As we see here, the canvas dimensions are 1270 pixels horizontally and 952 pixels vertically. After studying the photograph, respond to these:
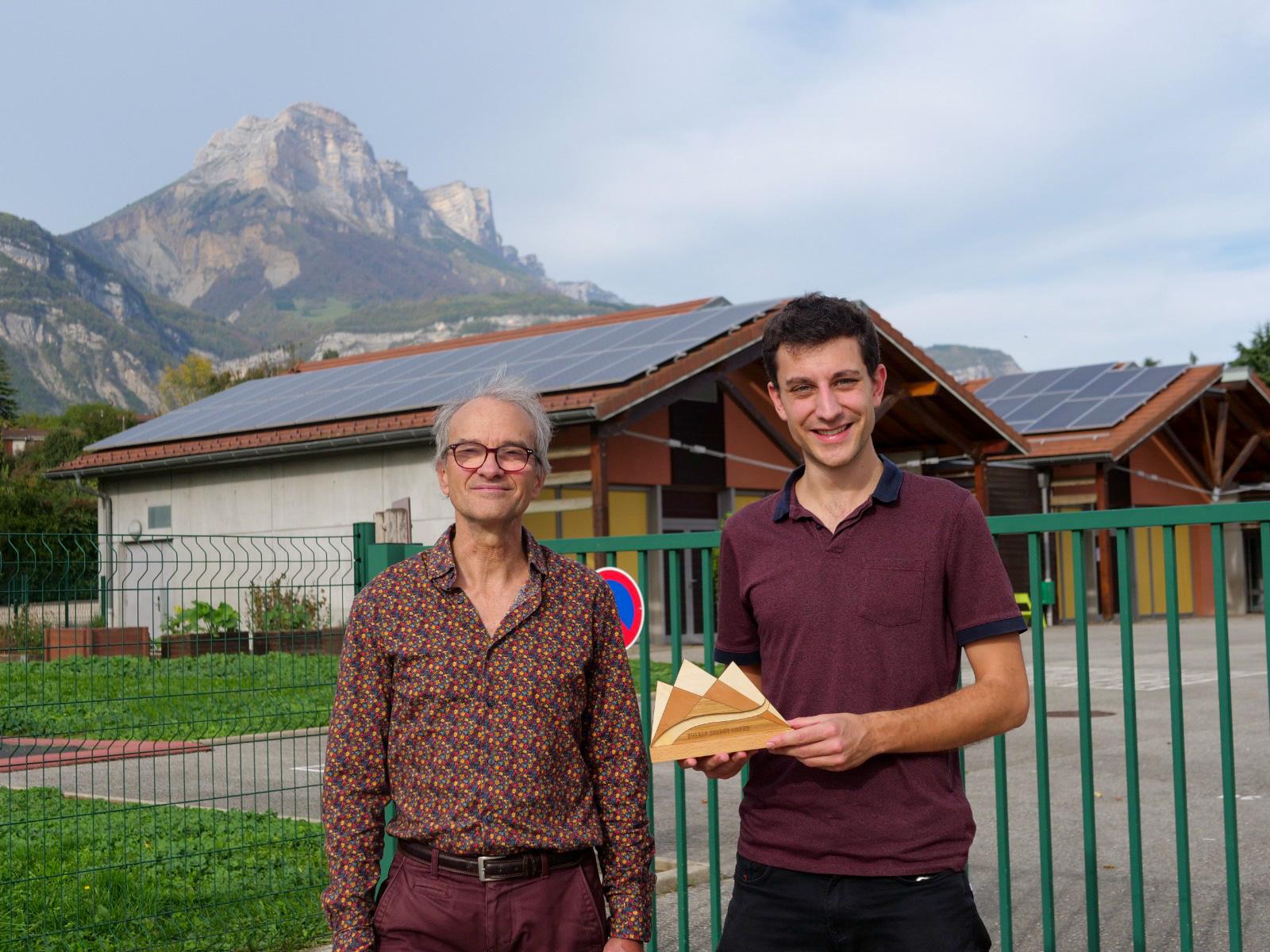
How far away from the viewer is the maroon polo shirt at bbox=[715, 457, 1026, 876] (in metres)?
2.43

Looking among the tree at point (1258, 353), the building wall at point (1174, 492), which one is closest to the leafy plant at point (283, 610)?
the building wall at point (1174, 492)

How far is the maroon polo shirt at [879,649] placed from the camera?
2426mm

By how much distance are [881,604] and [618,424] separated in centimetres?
1537

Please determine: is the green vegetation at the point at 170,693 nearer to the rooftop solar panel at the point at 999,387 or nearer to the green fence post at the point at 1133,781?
the green fence post at the point at 1133,781

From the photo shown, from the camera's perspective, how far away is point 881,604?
2.43 metres

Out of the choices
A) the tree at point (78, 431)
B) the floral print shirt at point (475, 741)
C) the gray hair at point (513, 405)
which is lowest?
the floral print shirt at point (475, 741)

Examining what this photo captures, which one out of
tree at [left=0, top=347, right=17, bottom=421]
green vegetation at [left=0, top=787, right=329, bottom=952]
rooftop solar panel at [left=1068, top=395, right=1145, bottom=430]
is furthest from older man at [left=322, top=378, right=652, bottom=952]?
tree at [left=0, top=347, right=17, bottom=421]

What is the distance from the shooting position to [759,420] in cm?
2308

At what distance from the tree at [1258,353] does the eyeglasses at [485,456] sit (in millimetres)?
49514

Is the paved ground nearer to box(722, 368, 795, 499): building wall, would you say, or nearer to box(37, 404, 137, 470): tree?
box(722, 368, 795, 499): building wall

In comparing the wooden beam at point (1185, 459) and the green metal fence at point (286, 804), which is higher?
the wooden beam at point (1185, 459)

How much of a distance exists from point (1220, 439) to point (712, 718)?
31097 millimetres

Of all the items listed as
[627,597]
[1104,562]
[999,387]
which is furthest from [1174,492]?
[627,597]

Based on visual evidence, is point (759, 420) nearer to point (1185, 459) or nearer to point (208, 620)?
point (1185, 459)
